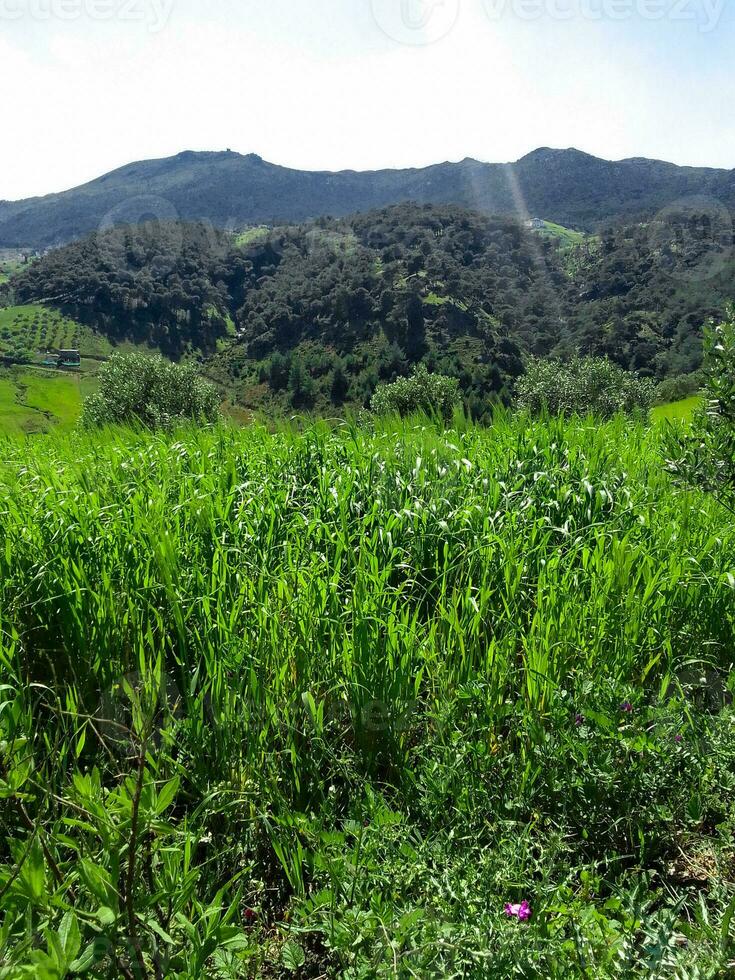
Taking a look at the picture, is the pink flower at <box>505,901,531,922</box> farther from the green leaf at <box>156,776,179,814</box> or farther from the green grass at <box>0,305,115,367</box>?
the green grass at <box>0,305,115,367</box>

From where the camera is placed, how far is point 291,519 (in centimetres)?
362

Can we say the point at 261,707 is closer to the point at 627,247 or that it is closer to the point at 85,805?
the point at 85,805

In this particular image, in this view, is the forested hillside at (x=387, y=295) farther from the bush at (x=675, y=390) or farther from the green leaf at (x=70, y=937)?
the green leaf at (x=70, y=937)

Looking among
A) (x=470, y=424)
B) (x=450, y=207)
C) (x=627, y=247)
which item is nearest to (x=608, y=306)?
(x=627, y=247)

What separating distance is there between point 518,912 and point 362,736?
0.85 m

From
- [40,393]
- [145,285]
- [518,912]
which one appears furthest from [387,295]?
[518,912]

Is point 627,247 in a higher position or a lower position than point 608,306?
higher

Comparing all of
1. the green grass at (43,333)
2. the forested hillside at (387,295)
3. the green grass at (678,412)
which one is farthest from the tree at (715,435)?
the green grass at (43,333)

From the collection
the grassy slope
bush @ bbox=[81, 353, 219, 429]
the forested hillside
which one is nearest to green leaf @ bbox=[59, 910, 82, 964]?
bush @ bbox=[81, 353, 219, 429]

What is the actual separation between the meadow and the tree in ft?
1.14

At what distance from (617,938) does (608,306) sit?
129 meters

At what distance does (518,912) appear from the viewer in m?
1.48

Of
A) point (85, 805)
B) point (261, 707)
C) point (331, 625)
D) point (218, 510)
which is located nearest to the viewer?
point (85, 805)

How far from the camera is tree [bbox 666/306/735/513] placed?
10.5 feet
